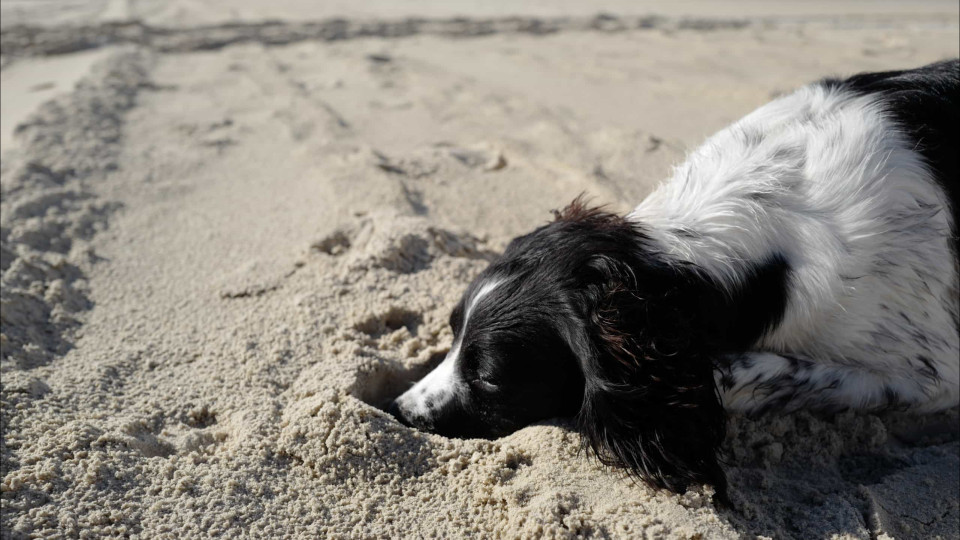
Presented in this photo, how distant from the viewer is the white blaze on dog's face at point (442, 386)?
7.82 ft

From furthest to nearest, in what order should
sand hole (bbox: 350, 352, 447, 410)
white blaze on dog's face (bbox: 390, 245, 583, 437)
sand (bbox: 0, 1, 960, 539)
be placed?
sand hole (bbox: 350, 352, 447, 410) < white blaze on dog's face (bbox: 390, 245, 583, 437) < sand (bbox: 0, 1, 960, 539)

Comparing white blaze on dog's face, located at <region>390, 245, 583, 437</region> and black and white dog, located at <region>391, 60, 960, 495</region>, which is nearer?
black and white dog, located at <region>391, 60, 960, 495</region>

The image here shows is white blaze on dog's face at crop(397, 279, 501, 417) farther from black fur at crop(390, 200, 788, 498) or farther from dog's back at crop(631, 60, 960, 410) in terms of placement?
dog's back at crop(631, 60, 960, 410)

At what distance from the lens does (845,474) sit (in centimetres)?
232

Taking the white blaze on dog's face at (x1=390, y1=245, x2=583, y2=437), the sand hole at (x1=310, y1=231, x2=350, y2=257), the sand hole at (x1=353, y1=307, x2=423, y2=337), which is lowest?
the sand hole at (x1=353, y1=307, x2=423, y2=337)

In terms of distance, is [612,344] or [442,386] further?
[442,386]

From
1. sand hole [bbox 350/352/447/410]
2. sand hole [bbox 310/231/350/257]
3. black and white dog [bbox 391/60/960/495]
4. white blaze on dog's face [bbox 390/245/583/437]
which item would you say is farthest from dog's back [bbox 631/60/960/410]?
sand hole [bbox 310/231/350/257]

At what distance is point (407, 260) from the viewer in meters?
3.21

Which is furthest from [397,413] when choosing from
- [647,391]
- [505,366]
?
[647,391]

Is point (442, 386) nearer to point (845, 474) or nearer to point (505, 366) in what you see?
point (505, 366)

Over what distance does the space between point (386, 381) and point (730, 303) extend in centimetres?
120

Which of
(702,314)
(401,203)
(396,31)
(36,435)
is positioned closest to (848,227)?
(702,314)

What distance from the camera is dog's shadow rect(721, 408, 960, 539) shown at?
2068 mm

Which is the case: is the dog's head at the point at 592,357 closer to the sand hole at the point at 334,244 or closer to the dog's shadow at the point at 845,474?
the dog's shadow at the point at 845,474
